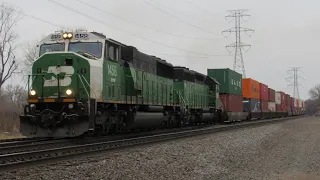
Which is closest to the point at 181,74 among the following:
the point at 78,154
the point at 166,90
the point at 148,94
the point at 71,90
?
the point at 166,90

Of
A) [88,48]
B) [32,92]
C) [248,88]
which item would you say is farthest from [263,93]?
[32,92]

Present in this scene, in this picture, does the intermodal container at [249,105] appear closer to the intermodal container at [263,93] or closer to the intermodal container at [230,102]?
the intermodal container at [230,102]

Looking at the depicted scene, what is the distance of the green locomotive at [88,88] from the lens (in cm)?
1134

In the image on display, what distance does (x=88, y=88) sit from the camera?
39.0 ft

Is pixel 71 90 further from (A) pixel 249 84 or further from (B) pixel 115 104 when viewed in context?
(A) pixel 249 84

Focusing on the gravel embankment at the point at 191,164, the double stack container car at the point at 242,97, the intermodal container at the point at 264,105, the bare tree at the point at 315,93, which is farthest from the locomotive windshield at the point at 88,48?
the bare tree at the point at 315,93

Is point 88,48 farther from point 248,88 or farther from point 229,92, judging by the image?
point 248,88

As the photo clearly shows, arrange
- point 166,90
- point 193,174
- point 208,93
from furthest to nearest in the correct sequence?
point 208,93
point 166,90
point 193,174

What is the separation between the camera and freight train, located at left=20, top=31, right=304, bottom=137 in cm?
1137

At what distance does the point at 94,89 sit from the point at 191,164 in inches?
194

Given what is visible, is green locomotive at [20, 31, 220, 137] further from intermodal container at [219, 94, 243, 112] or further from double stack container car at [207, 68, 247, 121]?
double stack container car at [207, 68, 247, 121]

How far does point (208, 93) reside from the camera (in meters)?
26.0

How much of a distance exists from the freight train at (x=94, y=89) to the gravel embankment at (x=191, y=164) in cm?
248

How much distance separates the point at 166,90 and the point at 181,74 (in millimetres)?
3361
